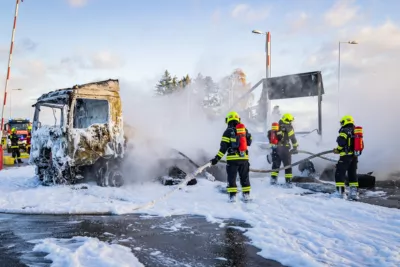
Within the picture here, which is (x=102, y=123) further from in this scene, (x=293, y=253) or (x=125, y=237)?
(x=293, y=253)

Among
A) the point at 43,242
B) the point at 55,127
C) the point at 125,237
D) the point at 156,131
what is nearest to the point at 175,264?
the point at 125,237

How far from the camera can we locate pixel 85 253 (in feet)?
13.6

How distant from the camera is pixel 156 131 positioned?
10945 millimetres

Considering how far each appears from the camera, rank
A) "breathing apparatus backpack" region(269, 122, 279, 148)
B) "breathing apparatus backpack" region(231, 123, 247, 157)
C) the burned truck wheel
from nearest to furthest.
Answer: "breathing apparatus backpack" region(231, 123, 247, 157)
the burned truck wheel
"breathing apparatus backpack" region(269, 122, 279, 148)

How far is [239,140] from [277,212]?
1643 mm

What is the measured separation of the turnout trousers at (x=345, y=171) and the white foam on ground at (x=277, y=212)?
1.75ft

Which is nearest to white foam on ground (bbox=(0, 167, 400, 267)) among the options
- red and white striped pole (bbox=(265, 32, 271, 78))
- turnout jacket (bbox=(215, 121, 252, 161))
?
turnout jacket (bbox=(215, 121, 252, 161))

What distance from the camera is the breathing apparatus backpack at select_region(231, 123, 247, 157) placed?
7328 mm

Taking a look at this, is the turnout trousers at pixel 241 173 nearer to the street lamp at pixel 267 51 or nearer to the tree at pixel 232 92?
the street lamp at pixel 267 51

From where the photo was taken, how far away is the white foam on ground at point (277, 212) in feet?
13.7

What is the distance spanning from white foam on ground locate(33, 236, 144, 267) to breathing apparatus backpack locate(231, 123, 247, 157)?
349cm

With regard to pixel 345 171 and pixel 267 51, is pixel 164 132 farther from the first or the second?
pixel 267 51

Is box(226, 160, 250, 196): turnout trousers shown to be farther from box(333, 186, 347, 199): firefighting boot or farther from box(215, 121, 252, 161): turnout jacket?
box(333, 186, 347, 199): firefighting boot

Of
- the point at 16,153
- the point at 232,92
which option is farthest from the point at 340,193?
the point at 232,92
